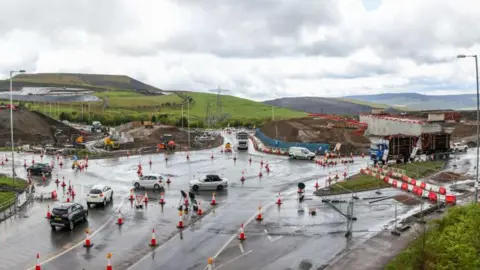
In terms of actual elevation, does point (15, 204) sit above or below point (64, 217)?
below

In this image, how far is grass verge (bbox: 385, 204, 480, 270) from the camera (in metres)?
15.7

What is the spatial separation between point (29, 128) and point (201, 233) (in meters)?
72.8

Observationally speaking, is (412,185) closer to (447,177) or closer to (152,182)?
(447,177)

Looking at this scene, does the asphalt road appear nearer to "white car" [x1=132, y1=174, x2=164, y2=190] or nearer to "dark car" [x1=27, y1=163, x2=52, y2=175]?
"white car" [x1=132, y1=174, x2=164, y2=190]

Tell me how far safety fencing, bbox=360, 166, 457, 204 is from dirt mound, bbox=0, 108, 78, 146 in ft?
199

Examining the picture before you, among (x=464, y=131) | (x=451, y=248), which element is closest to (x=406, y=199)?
(x=451, y=248)

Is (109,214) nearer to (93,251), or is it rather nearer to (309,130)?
(93,251)

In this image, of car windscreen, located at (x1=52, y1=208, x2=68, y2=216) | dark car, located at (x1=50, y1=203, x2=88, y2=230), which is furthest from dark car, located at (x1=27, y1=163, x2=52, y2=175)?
car windscreen, located at (x1=52, y1=208, x2=68, y2=216)

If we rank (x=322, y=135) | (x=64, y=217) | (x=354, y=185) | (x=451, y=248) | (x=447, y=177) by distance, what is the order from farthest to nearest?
(x=322, y=135)
(x=447, y=177)
(x=354, y=185)
(x=64, y=217)
(x=451, y=248)

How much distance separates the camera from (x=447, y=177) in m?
43.6

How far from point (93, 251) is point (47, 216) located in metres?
8.64

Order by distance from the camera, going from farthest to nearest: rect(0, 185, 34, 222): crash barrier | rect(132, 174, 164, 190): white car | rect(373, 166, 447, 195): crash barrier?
rect(132, 174, 164, 190): white car < rect(373, 166, 447, 195): crash barrier < rect(0, 185, 34, 222): crash barrier

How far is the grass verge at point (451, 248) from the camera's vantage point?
1566cm

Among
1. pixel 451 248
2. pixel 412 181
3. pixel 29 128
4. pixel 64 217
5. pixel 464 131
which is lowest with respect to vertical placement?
pixel 64 217
